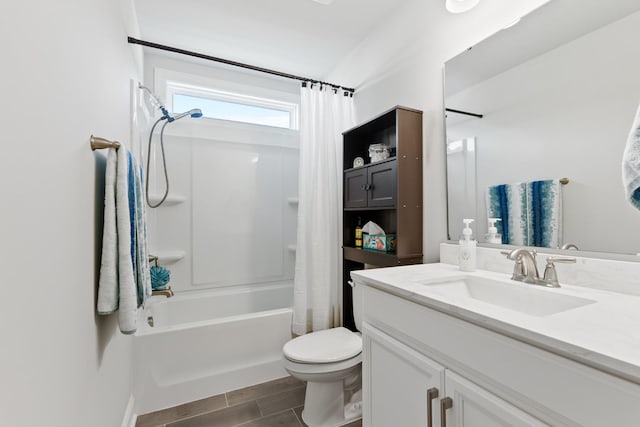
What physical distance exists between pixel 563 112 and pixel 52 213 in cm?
162

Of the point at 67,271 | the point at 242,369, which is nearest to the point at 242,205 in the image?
the point at 242,369

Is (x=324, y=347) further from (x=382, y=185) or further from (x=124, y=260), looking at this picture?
(x=124, y=260)

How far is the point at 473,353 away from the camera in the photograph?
741 mm

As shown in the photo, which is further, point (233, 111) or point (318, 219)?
point (233, 111)

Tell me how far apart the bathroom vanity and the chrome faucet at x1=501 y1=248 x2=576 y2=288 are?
0.05 m

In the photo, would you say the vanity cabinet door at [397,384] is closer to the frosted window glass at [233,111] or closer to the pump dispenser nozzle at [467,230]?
the pump dispenser nozzle at [467,230]

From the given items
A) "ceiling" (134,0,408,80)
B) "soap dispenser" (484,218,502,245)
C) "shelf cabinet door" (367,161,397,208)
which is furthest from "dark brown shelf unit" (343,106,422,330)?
"ceiling" (134,0,408,80)

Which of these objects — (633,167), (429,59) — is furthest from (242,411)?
(429,59)

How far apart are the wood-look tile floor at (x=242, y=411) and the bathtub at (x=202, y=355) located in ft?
0.19

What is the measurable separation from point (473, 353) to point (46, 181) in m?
1.13

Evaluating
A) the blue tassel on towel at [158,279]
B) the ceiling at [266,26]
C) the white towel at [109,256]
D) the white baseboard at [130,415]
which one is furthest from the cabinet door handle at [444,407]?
the ceiling at [266,26]

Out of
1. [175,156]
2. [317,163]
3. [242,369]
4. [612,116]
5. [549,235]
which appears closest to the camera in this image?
[612,116]

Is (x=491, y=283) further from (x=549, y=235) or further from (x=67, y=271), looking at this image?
(x=67, y=271)

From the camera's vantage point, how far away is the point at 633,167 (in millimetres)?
692
